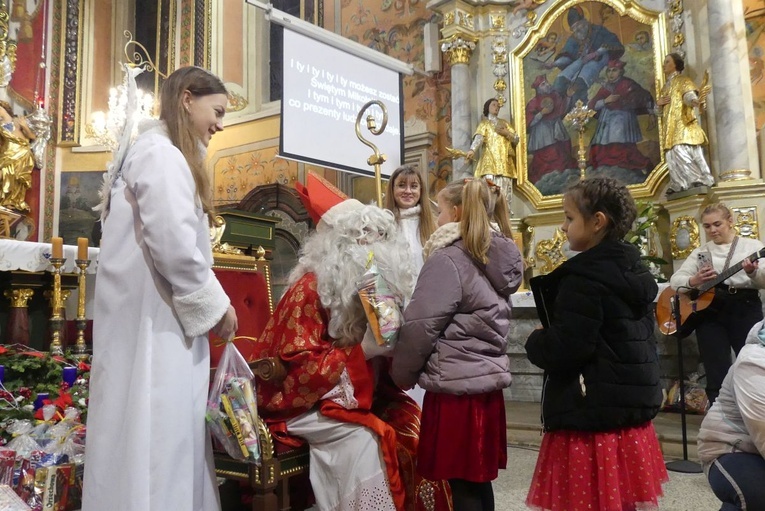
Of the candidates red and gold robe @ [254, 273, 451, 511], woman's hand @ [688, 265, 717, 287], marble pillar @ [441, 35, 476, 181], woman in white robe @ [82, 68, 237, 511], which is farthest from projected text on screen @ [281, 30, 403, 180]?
woman in white robe @ [82, 68, 237, 511]

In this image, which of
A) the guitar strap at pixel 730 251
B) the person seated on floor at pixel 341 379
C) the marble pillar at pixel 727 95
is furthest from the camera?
the marble pillar at pixel 727 95

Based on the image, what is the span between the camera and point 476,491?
6.75ft

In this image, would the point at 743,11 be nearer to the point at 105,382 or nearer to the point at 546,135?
the point at 546,135

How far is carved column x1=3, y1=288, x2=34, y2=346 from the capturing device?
383 cm

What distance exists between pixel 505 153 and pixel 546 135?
1.60 ft

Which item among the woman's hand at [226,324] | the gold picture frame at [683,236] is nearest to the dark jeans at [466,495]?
the woman's hand at [226,324]

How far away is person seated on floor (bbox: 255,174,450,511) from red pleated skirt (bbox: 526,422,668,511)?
0.44m

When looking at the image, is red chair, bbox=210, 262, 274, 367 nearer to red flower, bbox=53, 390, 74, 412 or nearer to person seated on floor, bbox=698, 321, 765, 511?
red flower, bbox=53, 390, 74, 412

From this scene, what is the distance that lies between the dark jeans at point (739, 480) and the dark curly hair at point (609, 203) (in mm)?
752

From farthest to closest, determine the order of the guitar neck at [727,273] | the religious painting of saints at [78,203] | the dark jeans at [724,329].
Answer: the religious painting of saints at [78,203] < the dark jeans at [724,329] < the guitar neck at [727,273]

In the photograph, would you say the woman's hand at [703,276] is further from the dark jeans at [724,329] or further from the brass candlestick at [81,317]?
the brass candlestick at [81,317]

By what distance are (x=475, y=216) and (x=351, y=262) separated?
0.46 m

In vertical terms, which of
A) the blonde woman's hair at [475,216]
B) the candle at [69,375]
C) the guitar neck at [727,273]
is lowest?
the candle at [69,375]

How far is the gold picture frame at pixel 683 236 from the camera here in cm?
571
